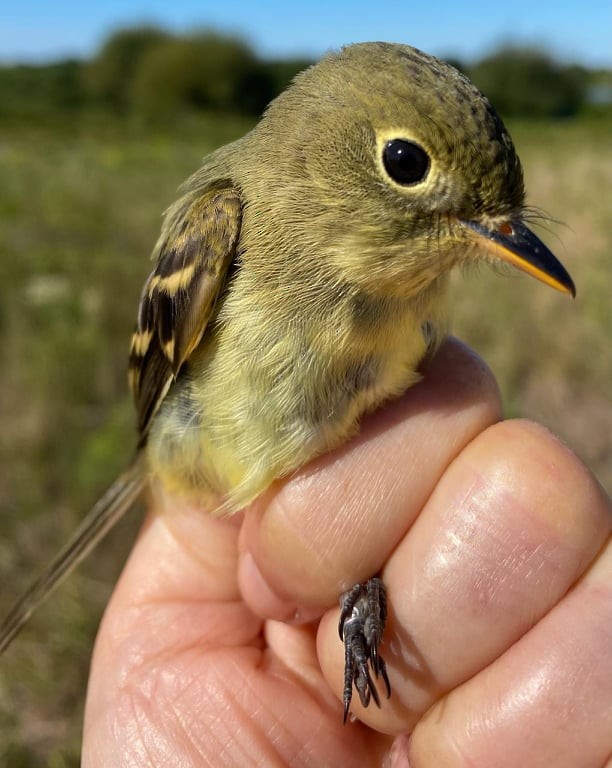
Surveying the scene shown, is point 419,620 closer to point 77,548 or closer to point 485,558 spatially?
point 485,558

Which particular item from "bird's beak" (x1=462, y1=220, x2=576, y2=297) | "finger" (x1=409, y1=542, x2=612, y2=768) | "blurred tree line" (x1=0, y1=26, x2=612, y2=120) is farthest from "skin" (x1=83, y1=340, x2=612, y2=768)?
"blurred tree line" (x1=0, y1=26, x2=612, y2=120)

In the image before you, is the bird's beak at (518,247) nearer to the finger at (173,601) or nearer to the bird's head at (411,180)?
the bird's head at (411,180)

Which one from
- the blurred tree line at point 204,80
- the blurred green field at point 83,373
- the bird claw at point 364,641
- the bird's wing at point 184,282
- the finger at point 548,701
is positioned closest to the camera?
the finger at point 548,701

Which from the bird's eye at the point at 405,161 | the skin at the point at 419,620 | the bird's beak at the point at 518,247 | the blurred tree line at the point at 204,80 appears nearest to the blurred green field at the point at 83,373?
the bird's beak at the point at 518,247

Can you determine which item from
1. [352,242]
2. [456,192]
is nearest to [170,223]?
[352,242]

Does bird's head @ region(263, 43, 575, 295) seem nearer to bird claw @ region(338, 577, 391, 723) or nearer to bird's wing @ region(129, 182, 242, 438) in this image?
bird's wing @ region(129, 182, 242, 438)
